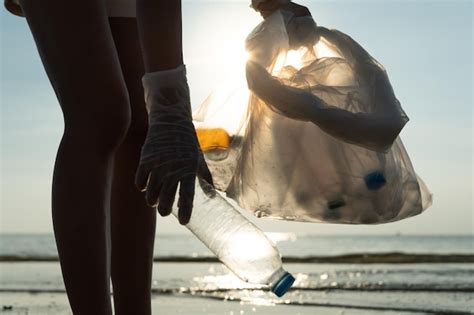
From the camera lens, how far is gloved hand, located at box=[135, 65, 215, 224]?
1763 millimetres

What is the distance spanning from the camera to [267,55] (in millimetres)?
Answer: 2396

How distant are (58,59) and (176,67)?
0.26m

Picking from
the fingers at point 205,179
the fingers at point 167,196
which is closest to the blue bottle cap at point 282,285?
the fingers at point 205,179

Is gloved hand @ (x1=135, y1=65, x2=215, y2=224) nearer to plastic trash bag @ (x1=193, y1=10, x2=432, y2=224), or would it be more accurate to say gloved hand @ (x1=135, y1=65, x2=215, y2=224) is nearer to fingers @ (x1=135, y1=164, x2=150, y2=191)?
fingers @ (x1=135, y1=164, x2=150, y2=191)

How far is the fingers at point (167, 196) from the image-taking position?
69.0 inches

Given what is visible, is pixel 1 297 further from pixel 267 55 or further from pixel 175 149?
pixel 175 149

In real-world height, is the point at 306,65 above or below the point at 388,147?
above

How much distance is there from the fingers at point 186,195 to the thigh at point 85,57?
21 cm

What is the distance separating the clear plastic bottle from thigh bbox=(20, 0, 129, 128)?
0.40 metres

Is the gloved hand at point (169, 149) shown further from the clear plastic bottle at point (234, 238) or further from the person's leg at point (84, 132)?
the clear plastic bottle at point (234, 238)

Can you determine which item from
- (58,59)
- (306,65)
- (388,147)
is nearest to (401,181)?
(388,147)

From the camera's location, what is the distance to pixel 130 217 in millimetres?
2154

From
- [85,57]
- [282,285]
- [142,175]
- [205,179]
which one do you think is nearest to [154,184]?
[142,175]

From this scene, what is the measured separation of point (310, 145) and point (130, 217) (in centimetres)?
56
